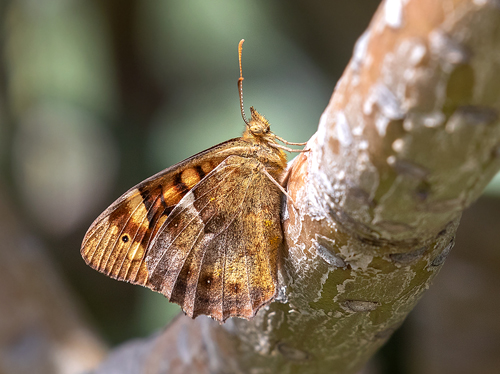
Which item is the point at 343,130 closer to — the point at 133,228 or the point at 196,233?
the point at 196,233

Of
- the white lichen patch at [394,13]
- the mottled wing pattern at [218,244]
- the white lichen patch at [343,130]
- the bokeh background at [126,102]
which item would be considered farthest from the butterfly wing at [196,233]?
the bokeh background at [126,102]

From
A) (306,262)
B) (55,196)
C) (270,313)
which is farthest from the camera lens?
(55,196)

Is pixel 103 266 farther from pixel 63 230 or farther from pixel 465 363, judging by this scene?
pixel 63 230

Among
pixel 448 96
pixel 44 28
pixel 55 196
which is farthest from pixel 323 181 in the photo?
pixel 55 196

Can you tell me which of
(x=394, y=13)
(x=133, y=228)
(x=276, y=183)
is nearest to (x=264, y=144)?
(x=276, y=183)

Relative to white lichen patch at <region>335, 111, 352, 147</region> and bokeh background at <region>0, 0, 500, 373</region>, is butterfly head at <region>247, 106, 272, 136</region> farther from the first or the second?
bokeh background at <region>0, 0, 500, 373</region>

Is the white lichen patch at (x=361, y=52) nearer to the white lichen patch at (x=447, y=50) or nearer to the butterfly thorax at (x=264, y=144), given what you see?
the white lichen patch at (x=447, y=50)
